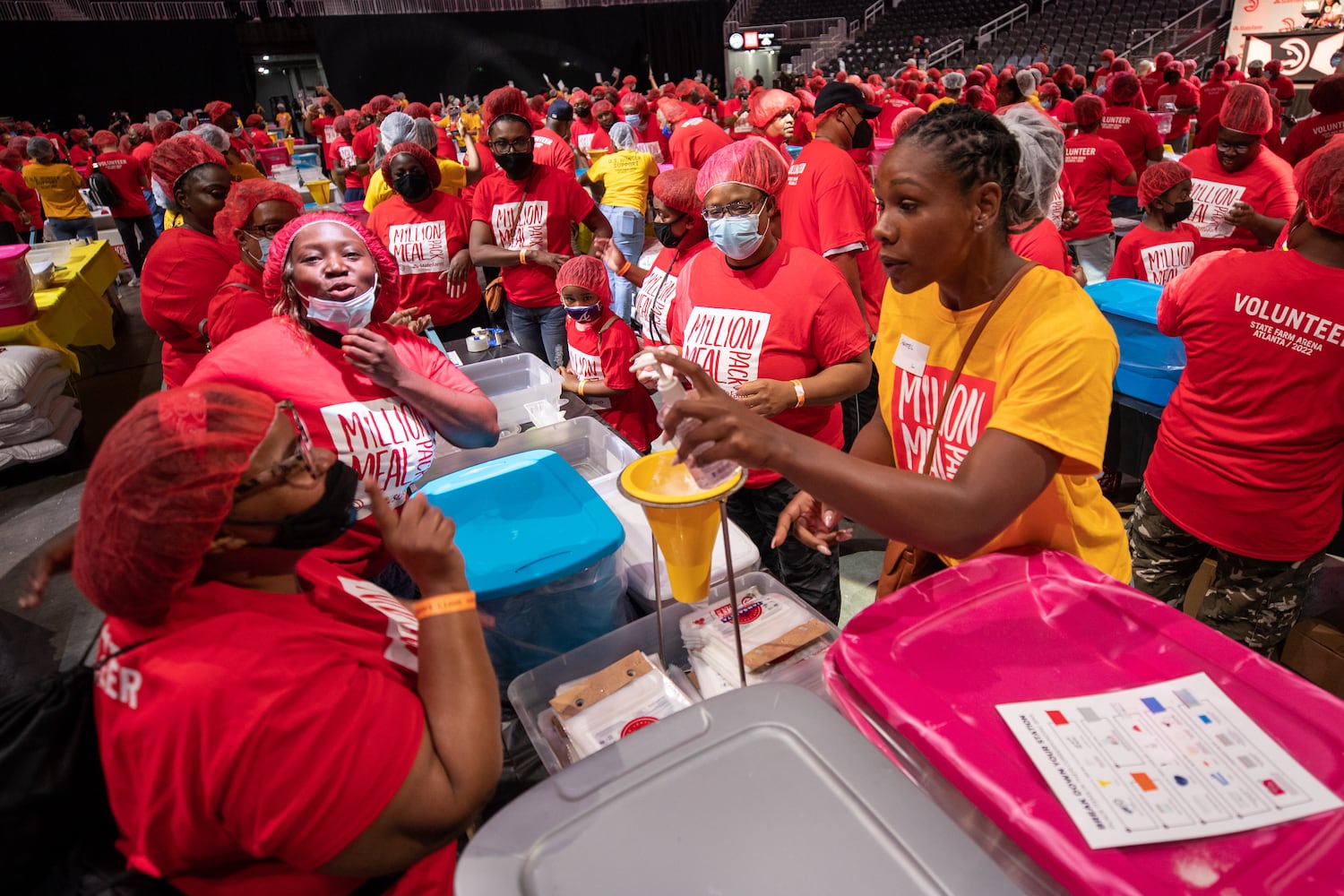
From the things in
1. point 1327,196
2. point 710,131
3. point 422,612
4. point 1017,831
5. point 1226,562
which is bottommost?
point 1226,562

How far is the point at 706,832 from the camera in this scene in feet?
2.68

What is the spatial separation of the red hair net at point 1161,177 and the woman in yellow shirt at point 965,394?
296cm

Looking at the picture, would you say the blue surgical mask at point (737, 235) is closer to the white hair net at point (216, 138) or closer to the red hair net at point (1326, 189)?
the red hair net at point (1326, 189)

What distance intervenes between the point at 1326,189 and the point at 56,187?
11888mm

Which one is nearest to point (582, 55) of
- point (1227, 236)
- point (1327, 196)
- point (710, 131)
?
point (710, 131)

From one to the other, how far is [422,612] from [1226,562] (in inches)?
101

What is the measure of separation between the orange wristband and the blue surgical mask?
174 cm

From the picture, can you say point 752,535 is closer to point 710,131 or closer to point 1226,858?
point 1226,858

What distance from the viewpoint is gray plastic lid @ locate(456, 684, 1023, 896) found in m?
0.76

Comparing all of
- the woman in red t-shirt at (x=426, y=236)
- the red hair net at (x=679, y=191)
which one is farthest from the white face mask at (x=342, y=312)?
the woman in red t-shirt at (x=426, y=236)

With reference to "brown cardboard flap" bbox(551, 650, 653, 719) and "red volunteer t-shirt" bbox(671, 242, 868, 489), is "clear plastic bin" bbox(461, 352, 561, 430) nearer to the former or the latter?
"red volunteer t-shirt" bbox(671, 242, 868, 489)

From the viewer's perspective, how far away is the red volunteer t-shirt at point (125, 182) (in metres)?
9.01

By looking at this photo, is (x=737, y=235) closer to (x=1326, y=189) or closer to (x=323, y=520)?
(x=1326, y=189)

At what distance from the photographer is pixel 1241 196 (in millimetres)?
3789
